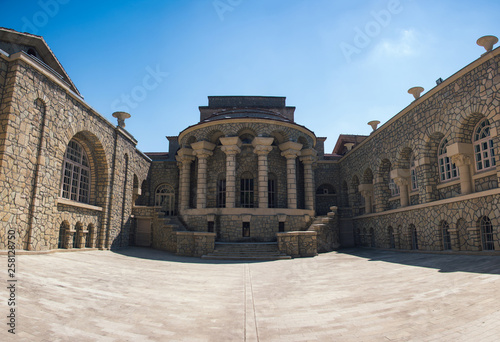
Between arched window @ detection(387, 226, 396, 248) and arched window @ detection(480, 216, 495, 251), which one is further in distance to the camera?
arched window @ detection(387, 226, 396, 248)

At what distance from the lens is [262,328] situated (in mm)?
4891

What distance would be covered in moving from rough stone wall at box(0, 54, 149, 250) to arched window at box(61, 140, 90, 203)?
442mm

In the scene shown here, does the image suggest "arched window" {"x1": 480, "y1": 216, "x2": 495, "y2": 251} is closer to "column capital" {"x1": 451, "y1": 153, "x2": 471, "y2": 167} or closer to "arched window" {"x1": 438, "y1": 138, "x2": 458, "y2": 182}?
"column capital" {"x1": 451, "y1": 153, "x2": 471, "y2": 167}

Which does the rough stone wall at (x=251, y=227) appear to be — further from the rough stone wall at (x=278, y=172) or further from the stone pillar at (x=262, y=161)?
the rough stone wall at (x=278, y=172)

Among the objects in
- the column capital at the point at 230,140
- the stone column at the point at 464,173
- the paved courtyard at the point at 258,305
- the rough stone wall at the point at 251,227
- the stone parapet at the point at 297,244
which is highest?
the column capital at the point at 230,140

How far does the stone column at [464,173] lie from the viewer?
11.6m

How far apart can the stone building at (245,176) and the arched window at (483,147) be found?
0.13 feet

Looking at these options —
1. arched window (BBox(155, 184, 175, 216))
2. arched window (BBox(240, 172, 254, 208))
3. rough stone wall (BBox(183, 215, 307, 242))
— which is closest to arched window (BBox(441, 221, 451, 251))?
rough stone wall (BBox(183, 215, 307, 242))

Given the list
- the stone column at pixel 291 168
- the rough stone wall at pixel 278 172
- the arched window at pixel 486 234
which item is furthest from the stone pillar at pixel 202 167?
the arched window at pixel 486 234

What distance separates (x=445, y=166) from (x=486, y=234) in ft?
11.4

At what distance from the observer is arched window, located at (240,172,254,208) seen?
2012 cm

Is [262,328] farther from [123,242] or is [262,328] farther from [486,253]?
[123,242]

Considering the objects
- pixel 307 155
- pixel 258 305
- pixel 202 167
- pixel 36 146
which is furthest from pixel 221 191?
pixel 258 305

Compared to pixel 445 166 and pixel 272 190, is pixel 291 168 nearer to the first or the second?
pixel 272 190
